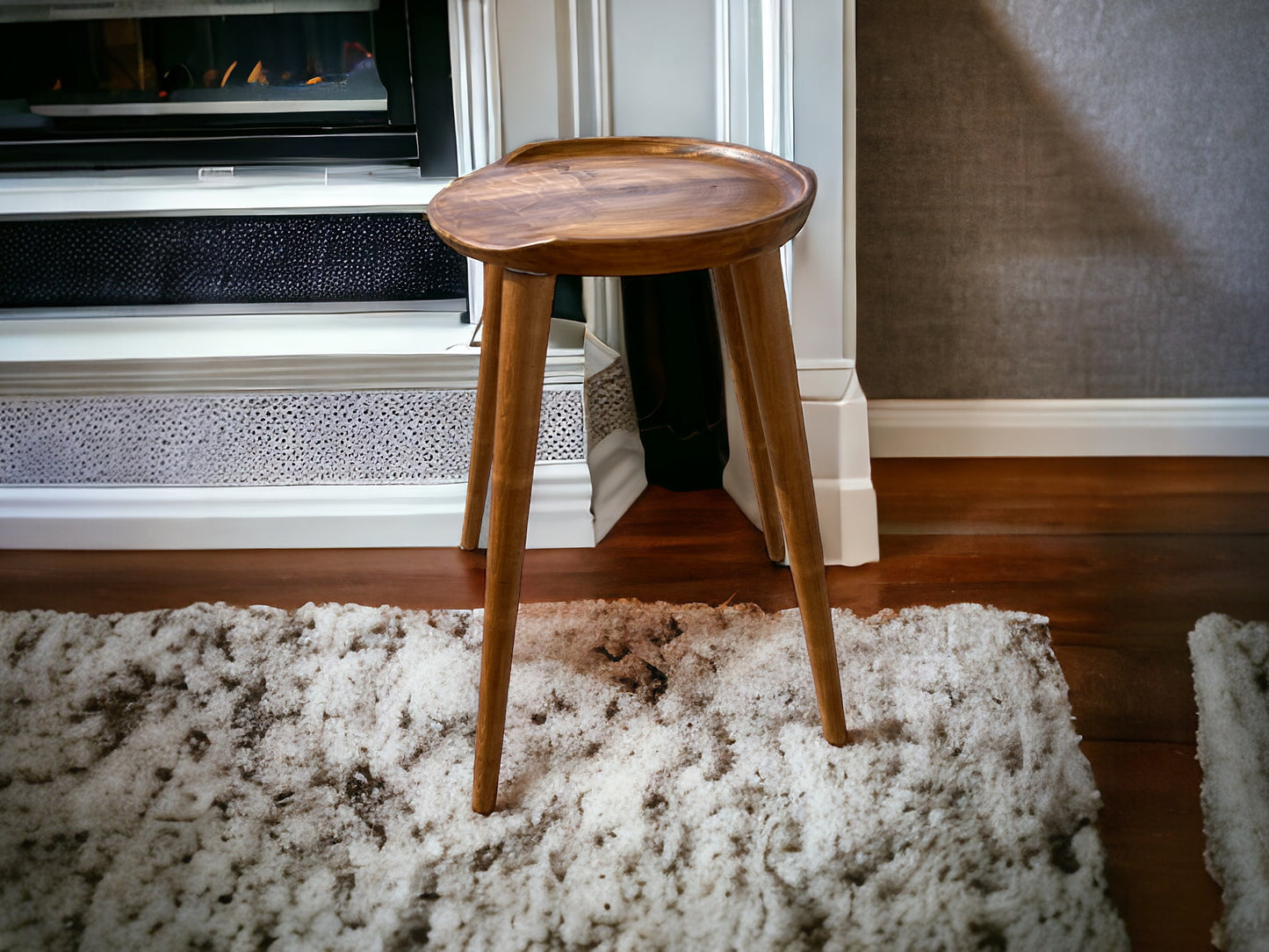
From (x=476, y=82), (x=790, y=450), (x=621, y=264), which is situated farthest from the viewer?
(x=476, y=82)

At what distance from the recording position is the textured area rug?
2.53 feet

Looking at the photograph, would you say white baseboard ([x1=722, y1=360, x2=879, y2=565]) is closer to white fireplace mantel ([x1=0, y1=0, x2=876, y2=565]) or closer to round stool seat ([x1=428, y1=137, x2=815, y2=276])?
white fireplace mantel ([x1=0, y1=0, x2=876, y2=565])

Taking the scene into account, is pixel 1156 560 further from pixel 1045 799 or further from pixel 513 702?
pixel 513 702

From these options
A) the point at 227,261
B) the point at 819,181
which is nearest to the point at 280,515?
the point at 227,261

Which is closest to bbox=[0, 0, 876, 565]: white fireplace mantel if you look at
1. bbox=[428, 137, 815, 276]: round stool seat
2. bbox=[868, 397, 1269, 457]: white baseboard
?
bbox=[428, 137, 815, 276]: round stool seat

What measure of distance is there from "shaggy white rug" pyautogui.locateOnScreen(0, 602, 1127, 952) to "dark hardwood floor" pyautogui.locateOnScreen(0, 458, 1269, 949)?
6 cm

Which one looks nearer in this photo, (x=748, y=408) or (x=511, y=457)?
(x=511, y=457)

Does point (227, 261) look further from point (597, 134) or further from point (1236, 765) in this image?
point (1236, 765)

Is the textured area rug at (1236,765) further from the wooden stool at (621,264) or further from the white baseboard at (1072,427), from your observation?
the white baseboard at (1072,427)

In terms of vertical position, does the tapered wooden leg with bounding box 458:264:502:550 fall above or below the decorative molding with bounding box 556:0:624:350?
below

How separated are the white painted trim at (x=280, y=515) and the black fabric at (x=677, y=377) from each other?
7.6 inches

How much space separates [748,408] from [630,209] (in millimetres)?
332

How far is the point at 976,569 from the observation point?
4.14ft

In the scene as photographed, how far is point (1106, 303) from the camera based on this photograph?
1.46m
